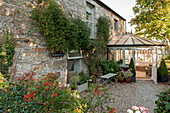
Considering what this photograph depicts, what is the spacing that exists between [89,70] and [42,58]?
3.02 metres

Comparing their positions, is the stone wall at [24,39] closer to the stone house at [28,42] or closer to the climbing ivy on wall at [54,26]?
the stone house at [28,42]

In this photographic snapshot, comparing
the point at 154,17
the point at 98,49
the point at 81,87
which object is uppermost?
the point at 154,17

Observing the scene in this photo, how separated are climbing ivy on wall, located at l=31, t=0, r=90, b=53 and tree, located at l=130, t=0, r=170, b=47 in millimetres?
7159

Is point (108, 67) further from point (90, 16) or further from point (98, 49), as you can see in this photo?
point (90, 16)

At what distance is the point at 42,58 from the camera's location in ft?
13.2

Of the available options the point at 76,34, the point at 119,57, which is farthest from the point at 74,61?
the point at 119,57

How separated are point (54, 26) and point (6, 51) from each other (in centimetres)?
163

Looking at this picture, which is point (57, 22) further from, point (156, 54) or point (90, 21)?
point (156, 54)

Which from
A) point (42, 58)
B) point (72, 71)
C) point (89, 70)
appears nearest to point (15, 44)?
point (42, 58)

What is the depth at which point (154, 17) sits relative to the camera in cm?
907

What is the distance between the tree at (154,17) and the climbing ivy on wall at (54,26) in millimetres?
7159

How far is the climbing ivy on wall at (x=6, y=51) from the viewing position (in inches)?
119

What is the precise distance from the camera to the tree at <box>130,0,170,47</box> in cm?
873

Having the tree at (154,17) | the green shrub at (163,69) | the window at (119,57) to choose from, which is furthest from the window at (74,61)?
the tree at (154,17)
